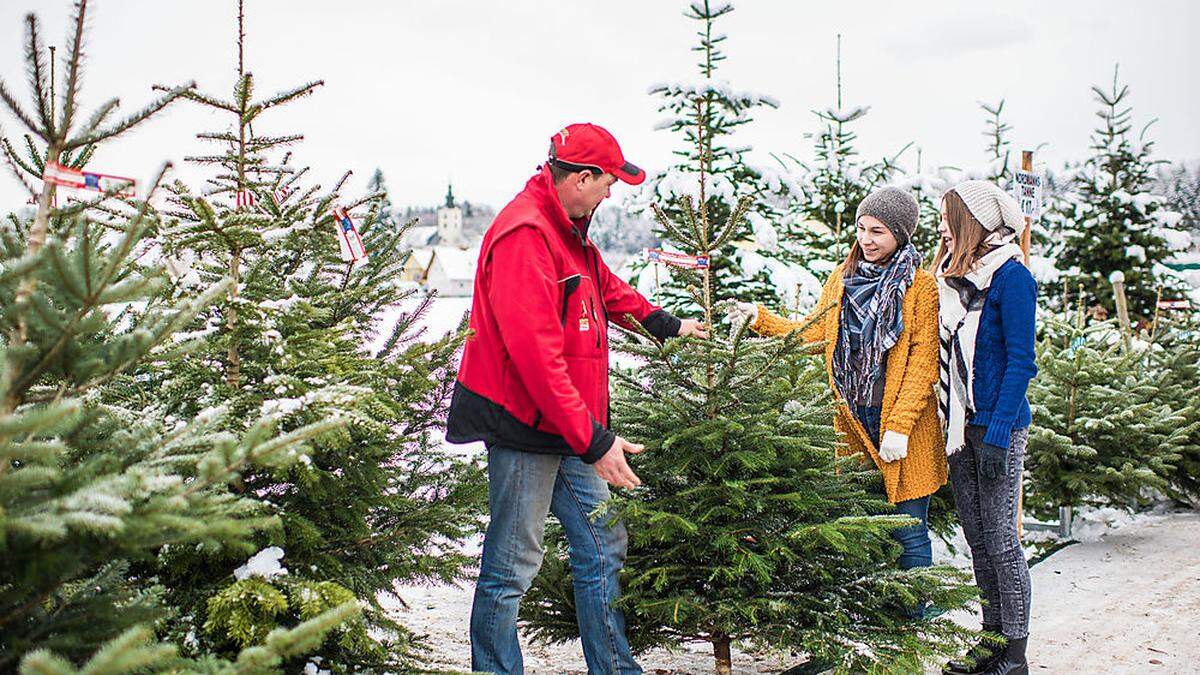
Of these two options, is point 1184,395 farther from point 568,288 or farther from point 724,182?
point 568,288

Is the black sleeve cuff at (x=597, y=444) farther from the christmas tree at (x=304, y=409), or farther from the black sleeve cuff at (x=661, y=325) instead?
the black sleeve cuff at (x=661, y=325)

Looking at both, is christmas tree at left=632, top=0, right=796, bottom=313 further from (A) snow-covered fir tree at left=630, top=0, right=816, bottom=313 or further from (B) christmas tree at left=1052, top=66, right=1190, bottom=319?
(B) christmas tree at left=1052, top=66, right=1190, bottom=319

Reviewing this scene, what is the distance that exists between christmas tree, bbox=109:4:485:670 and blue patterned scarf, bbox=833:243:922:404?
66.4 inches

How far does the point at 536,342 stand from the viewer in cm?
280

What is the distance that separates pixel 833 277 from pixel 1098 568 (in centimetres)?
311

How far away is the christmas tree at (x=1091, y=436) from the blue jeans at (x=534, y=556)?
4058 mm

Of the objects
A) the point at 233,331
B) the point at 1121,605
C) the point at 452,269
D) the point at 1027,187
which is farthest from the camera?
the point at 452,269

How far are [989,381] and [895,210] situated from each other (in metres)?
0.81

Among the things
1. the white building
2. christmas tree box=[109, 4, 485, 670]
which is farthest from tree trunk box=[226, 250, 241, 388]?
the white building

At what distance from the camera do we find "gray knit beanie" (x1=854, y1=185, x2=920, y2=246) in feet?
12.7

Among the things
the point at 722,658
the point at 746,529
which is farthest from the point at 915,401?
the point at 722,658

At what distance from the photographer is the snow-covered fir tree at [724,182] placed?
7645mm

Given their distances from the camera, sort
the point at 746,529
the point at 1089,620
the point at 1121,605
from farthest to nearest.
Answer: the point at 1121,605, the point at 1089,620, the point at 746,529

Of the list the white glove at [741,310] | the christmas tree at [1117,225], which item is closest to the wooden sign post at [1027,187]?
the white glove at [741,310]
